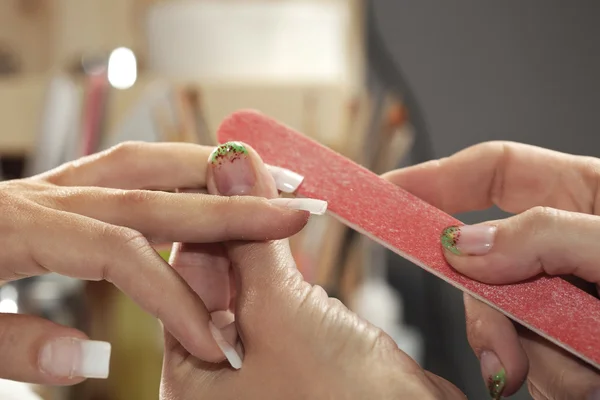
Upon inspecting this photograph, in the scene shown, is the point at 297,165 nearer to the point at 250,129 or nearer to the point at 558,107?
the point at 250,129

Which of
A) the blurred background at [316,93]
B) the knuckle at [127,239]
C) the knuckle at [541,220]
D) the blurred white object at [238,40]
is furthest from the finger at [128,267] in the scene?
the blurred white object at [238,40]

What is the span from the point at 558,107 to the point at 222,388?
1.03 meters

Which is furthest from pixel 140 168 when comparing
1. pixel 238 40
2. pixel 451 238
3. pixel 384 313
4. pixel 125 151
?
pixel 384 313

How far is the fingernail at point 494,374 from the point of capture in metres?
0.50

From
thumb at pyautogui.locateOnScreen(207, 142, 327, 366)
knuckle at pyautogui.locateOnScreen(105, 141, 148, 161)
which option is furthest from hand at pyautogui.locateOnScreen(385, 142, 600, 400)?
knuckle at pyautogui.locateOnScreen(105, 141, 148, 161)

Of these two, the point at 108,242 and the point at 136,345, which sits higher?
the point at 108,242

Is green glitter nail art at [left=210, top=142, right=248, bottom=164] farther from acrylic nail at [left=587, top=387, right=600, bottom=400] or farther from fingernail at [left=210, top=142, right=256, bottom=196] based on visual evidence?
acrylic nail at [left=587, top=387, right=600, bottom=400]

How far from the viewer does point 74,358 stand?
399 mm

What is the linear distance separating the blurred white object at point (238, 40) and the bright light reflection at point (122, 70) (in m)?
0.04

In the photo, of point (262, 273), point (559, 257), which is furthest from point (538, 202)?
point (262, 273)

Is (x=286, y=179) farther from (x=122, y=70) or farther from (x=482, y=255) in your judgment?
(x=122, y=70)

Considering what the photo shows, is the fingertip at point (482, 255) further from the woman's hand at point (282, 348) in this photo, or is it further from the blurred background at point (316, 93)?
the blurred background at point (316, 93)

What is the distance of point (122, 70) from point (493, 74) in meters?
0.69

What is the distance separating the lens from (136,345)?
905 millimetres
